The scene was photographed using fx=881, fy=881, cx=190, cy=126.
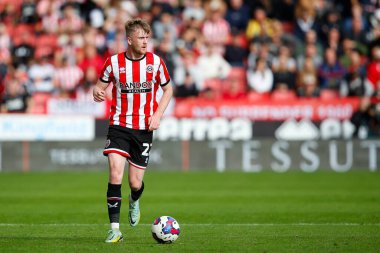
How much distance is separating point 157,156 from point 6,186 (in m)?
4.51

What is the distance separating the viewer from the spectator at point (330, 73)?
21.1 metres

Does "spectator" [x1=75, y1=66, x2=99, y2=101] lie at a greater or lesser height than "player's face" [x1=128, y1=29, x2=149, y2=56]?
lesser

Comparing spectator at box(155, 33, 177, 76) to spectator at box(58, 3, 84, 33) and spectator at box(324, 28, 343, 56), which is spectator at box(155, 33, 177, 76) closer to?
spectator at box(58, 3, 84, 33)

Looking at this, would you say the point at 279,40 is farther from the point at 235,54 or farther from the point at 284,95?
the point at 284,95

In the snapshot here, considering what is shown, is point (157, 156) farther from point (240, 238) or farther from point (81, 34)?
point (240, 238)

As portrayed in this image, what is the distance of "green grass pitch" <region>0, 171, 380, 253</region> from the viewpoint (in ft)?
27.7

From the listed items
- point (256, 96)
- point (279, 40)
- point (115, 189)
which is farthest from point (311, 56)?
point (115, 189)

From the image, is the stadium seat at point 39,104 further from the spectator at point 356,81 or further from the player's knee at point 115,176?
the player's knee at point 115,176

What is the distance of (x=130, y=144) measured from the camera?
9.00 m

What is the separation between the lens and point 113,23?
918 inches

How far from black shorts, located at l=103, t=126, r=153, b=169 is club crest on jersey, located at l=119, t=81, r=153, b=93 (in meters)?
0.39

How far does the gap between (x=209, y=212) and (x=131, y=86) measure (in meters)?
3.60

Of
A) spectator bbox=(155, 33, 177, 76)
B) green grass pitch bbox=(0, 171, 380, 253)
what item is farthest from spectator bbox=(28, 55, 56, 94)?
spectator bbox=(155, 33, 177, 76)

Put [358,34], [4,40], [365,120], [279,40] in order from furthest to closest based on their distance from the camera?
1. [4,40]
2. [358,34]
3. [279,40]
4. [365,120]
